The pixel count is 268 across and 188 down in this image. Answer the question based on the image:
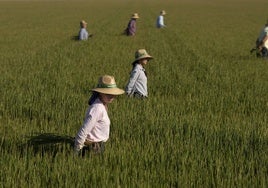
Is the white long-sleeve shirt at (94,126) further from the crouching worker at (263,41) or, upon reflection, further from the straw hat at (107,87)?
the crouching worker at (263,41)

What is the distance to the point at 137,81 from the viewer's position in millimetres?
8383

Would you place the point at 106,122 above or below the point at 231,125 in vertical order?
above

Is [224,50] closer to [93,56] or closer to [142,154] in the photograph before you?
[93,56]

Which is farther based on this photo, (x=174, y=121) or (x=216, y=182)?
(x=174, y=121)

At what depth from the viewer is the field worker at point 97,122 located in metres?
4.88

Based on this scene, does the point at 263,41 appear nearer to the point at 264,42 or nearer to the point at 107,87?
the point at 264,42

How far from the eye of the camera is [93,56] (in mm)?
15344

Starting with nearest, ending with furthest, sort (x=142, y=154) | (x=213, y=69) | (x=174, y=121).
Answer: (x=142, y=154) < (x=174, y=121) < (x=213, y=69)

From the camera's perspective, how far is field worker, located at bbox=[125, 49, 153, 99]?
27.1ft

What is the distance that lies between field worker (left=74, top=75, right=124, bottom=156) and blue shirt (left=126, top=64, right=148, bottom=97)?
3.20 metres

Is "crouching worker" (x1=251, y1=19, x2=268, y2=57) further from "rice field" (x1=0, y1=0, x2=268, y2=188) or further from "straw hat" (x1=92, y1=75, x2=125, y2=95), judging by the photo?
"straw hat" (x1=92, y1=75, x2=125, y2=95)

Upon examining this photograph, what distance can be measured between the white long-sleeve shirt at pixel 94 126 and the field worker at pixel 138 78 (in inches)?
127

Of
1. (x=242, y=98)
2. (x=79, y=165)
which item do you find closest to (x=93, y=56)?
(x=242, y=98)

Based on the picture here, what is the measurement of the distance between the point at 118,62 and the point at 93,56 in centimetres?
153
